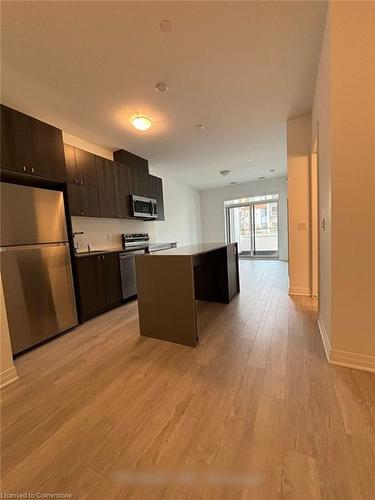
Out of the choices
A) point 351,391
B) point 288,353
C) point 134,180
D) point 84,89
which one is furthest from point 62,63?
point 351,391

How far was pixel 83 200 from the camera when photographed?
2.95 metres

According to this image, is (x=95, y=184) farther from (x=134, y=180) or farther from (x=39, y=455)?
(x=39, y=455)

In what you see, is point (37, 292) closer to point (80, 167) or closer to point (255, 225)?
point (80, 167)

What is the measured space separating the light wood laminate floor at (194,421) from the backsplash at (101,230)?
1.77 metres

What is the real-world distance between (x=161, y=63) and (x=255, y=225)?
6.12 m

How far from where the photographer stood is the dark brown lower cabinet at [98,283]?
9.08 ft

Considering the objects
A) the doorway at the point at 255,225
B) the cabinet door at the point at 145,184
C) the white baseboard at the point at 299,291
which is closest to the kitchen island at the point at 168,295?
the white baseboard at the point at 299,291

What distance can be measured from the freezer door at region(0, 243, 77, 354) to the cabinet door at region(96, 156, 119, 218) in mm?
1022

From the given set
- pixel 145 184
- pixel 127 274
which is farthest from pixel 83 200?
pixel 145 184

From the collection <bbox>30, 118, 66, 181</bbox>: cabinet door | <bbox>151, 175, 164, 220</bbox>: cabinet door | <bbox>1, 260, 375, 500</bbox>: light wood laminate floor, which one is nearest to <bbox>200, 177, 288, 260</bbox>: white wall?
<bbox>151, 175, 164, 220</bbox>: cabinet door

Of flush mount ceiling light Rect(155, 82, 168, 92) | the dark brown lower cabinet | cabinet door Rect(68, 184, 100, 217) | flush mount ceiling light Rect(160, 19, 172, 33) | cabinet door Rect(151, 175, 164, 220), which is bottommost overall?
the dark brown lower cabinet

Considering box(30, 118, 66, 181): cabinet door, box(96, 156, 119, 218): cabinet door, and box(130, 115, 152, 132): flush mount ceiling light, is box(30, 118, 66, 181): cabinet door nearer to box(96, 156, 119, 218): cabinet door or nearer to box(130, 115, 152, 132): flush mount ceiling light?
box(96, 156, 119, 218): cabinet door

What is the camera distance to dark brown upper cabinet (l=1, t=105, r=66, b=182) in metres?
2.02

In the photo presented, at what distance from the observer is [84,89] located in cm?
217
